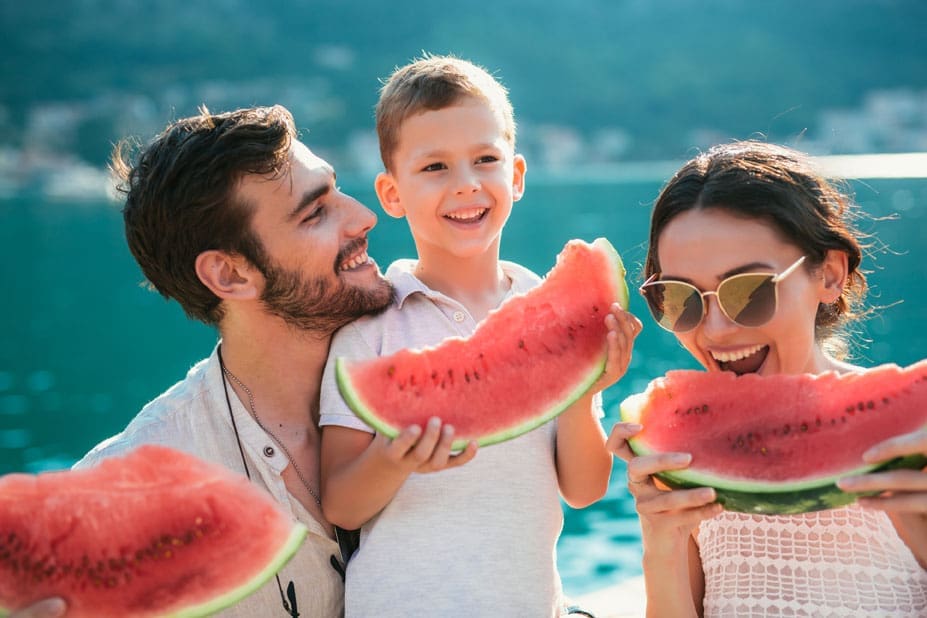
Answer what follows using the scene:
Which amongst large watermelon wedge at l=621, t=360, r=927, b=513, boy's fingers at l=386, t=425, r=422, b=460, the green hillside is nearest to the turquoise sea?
large watermelon wedge at l=621, t=360, r=927, b=513

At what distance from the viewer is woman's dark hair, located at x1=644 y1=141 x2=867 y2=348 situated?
7.88 ft

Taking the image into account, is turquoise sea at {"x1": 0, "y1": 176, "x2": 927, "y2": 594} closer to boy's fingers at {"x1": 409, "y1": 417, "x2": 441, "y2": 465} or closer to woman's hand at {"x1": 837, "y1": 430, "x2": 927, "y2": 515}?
boy's fingers at {"x1": 409, "y1": 417, "x2": 441, "y2": 465}

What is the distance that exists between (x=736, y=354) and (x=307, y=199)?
137 centimetres

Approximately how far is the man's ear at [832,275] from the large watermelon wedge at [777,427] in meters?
0.41

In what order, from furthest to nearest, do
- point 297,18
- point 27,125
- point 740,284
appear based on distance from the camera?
point 297,18
point 27,125
point 740,284

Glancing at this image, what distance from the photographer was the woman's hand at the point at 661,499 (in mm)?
2035

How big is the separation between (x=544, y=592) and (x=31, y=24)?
87083 mm

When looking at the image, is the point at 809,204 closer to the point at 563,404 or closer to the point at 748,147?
the point at 748,147

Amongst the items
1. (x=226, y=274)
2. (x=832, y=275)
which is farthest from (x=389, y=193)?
(x=832, y=275)

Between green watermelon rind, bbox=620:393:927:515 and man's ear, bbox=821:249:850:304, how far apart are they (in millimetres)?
694

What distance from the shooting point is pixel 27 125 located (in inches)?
2532

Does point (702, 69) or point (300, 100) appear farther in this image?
point (702, 69)

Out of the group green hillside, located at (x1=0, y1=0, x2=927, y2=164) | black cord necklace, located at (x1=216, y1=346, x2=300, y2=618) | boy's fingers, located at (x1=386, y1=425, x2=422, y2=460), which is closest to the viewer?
boy's fingers, located at (x1=386, y1=425, x2=422, y2=460)

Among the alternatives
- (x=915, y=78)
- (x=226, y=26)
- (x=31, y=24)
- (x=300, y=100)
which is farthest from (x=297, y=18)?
(x=915, y=78)
